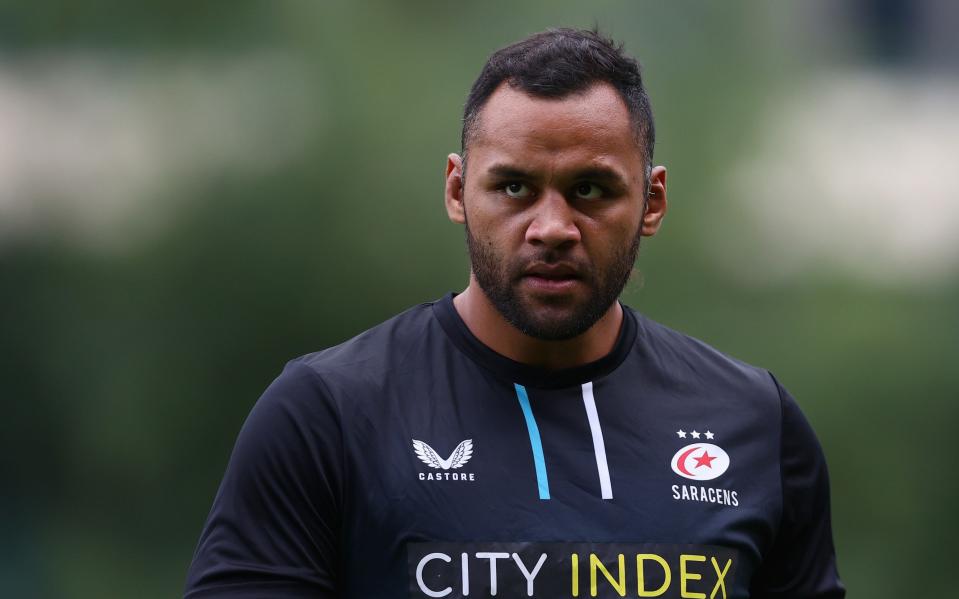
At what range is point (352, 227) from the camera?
27.7 ft

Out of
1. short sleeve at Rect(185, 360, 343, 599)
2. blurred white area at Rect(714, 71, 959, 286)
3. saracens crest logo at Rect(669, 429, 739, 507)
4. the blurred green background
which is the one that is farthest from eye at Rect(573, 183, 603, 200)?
blurred white area at Rect(714, 71, 959, 286)

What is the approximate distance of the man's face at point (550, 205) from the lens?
8.47 feet

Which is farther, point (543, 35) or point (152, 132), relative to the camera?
point (152, 132)

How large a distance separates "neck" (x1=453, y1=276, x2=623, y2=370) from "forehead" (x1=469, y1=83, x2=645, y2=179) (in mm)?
286

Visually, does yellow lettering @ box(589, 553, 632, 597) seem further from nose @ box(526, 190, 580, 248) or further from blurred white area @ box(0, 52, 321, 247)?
blurred white area @ box(0, 52, 321, 247)

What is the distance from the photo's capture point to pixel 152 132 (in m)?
9.07

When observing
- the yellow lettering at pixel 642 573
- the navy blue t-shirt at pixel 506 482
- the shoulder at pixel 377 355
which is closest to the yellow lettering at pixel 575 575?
the navy blue t-shirt at pixel 506 482

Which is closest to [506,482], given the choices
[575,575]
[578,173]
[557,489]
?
[557,489]

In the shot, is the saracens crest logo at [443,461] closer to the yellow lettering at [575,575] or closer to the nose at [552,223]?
the yellow lettering at [575,575]

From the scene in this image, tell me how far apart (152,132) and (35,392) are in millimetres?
1842

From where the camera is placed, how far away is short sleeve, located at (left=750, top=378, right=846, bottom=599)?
2.82 m

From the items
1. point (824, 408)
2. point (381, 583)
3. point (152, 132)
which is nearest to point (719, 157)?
point (824, 408)

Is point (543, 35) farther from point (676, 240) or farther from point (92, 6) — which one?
point (92, 6)

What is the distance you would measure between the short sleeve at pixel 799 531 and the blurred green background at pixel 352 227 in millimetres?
5206
